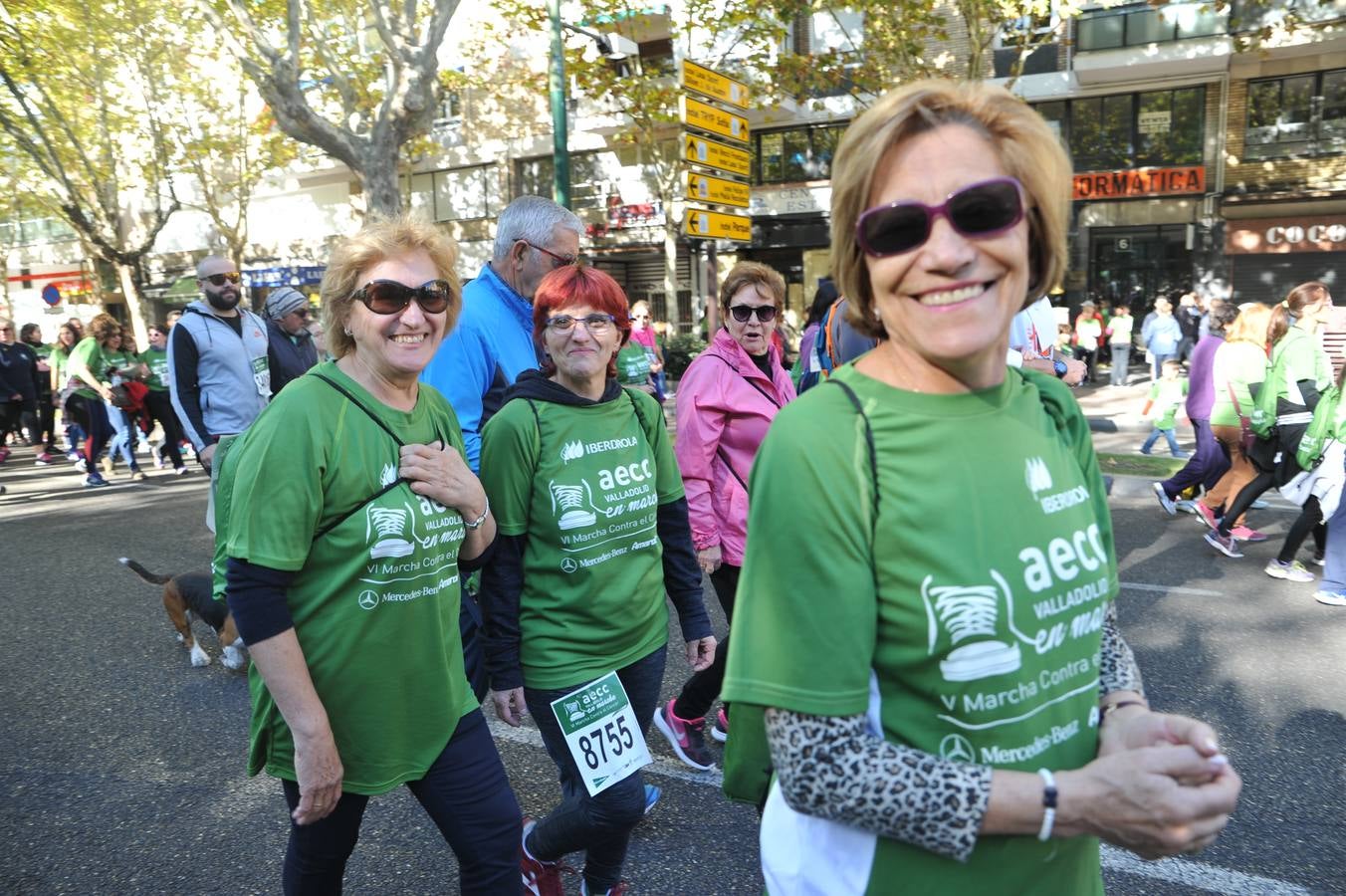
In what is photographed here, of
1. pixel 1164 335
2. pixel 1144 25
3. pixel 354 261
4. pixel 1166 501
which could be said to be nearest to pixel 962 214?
pixel 354 261

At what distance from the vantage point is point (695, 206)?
1174 centimetres

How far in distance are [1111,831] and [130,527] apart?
9.91 metres

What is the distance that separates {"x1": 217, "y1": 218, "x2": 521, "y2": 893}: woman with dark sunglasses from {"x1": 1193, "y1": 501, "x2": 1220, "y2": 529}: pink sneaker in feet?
22.0

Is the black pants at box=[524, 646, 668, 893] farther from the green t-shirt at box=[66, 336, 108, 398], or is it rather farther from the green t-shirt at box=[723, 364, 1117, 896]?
the green t-shirt at box=[66, 336, 108, 398]

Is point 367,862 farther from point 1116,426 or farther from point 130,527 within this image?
point 1116,426

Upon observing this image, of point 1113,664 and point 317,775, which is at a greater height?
point 1113,664

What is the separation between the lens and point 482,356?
10.3ft

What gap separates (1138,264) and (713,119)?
15.4m

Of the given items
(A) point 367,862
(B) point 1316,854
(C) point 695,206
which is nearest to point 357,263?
(A) point 367,862

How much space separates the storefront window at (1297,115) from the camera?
20.3 metres

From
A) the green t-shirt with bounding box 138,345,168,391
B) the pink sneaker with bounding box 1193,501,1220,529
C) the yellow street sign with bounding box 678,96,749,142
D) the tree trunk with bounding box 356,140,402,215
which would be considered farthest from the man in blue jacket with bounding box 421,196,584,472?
the green t-shirt with bounding box 138,345,168,391

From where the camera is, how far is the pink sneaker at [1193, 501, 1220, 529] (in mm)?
7160

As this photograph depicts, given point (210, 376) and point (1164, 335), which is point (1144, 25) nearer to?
point (1164, 335)

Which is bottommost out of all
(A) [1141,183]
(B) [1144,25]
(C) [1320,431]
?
(C) [1320,431]
